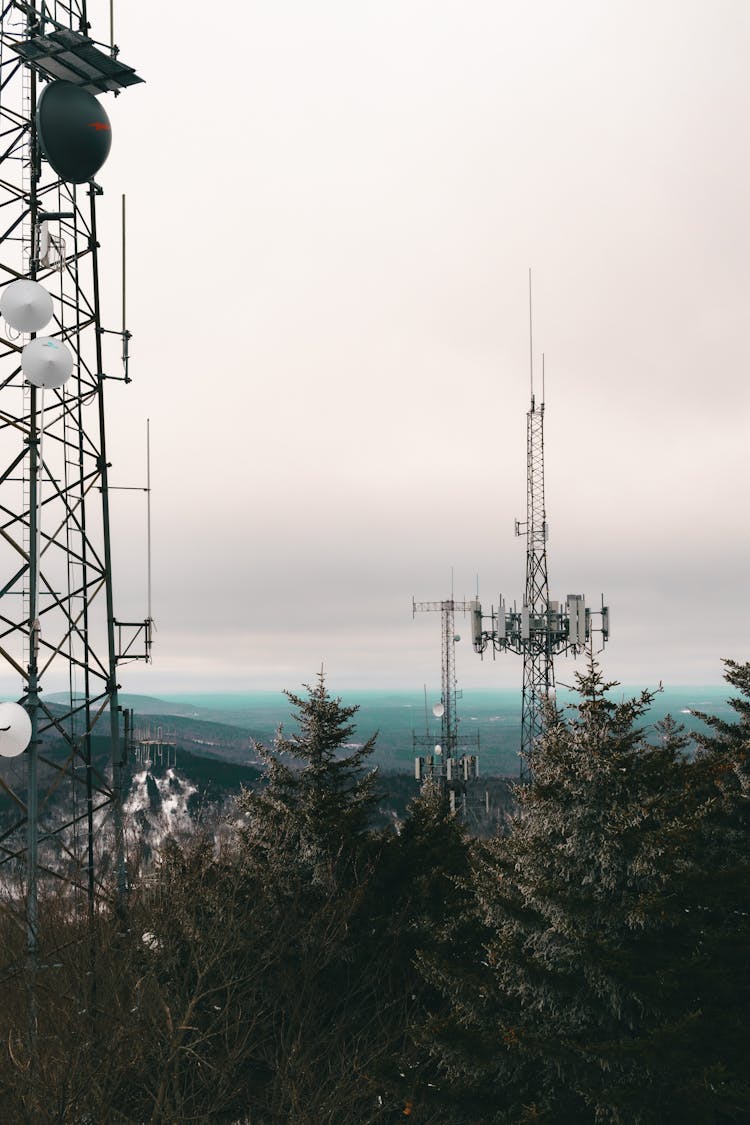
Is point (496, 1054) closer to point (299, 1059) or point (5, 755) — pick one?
point (299, 1059)

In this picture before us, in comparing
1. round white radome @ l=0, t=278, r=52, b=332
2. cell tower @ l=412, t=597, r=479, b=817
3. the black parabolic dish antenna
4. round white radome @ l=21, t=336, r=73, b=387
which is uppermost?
the black parabolic dish antenna

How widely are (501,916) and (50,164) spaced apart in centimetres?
1385

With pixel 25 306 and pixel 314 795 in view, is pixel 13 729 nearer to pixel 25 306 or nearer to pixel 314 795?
pixel 25 306

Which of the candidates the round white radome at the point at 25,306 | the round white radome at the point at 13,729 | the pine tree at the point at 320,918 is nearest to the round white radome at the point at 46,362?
the round white radome at the point at 25,306

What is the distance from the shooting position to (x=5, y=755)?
38.8 feet

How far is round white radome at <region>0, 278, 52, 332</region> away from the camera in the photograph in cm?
1243

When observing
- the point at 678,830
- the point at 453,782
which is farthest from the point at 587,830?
the point at 453,782

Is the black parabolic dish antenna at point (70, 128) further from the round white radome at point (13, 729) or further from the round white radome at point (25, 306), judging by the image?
the round white radome at point (13, 729)

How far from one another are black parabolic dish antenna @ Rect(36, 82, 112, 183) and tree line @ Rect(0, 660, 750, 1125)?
1153cm

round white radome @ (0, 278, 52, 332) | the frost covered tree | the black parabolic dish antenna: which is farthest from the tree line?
the black parabolic dish antenna

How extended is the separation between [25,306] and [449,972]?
39.5ft

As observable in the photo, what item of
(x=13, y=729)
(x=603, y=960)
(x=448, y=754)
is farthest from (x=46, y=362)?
(x=448, y=754)

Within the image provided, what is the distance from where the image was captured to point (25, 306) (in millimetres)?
12500

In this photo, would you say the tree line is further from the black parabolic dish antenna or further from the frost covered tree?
the black parabolic dish antenna
